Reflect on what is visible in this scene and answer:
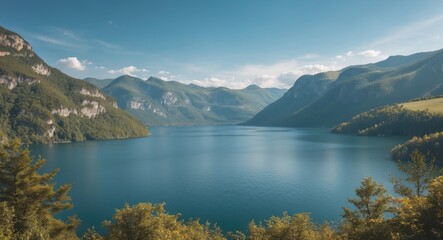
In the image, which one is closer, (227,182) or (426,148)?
(227,182)

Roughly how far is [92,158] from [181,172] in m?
74.4

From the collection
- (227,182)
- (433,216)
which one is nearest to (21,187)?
(433,216)

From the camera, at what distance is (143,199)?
3846 inches

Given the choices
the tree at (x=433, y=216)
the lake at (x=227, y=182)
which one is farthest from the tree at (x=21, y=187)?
the tree at (x=433, y=216)

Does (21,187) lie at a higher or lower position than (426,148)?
higher

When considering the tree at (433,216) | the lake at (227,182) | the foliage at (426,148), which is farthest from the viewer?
the foliage at (426,148)

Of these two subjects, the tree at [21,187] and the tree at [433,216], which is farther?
the tree at [21,187]

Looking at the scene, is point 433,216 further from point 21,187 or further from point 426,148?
point 426,148

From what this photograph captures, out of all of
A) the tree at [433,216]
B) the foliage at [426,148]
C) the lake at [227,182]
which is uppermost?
the tree at [433,216]

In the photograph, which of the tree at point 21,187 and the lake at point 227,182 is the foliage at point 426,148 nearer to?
the lake at point 227,182

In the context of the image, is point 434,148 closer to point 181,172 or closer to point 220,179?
point 220,179

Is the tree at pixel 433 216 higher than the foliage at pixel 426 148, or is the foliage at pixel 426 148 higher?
the tree at pixel 433 216

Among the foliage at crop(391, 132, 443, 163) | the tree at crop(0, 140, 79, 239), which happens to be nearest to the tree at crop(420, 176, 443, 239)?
the tree at crop(0, 140, 79, 239)

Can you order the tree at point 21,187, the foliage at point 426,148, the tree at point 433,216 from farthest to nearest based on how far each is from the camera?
the foliage at point 426,148 < the tree at point 21,187 < the tree at point 433,216
